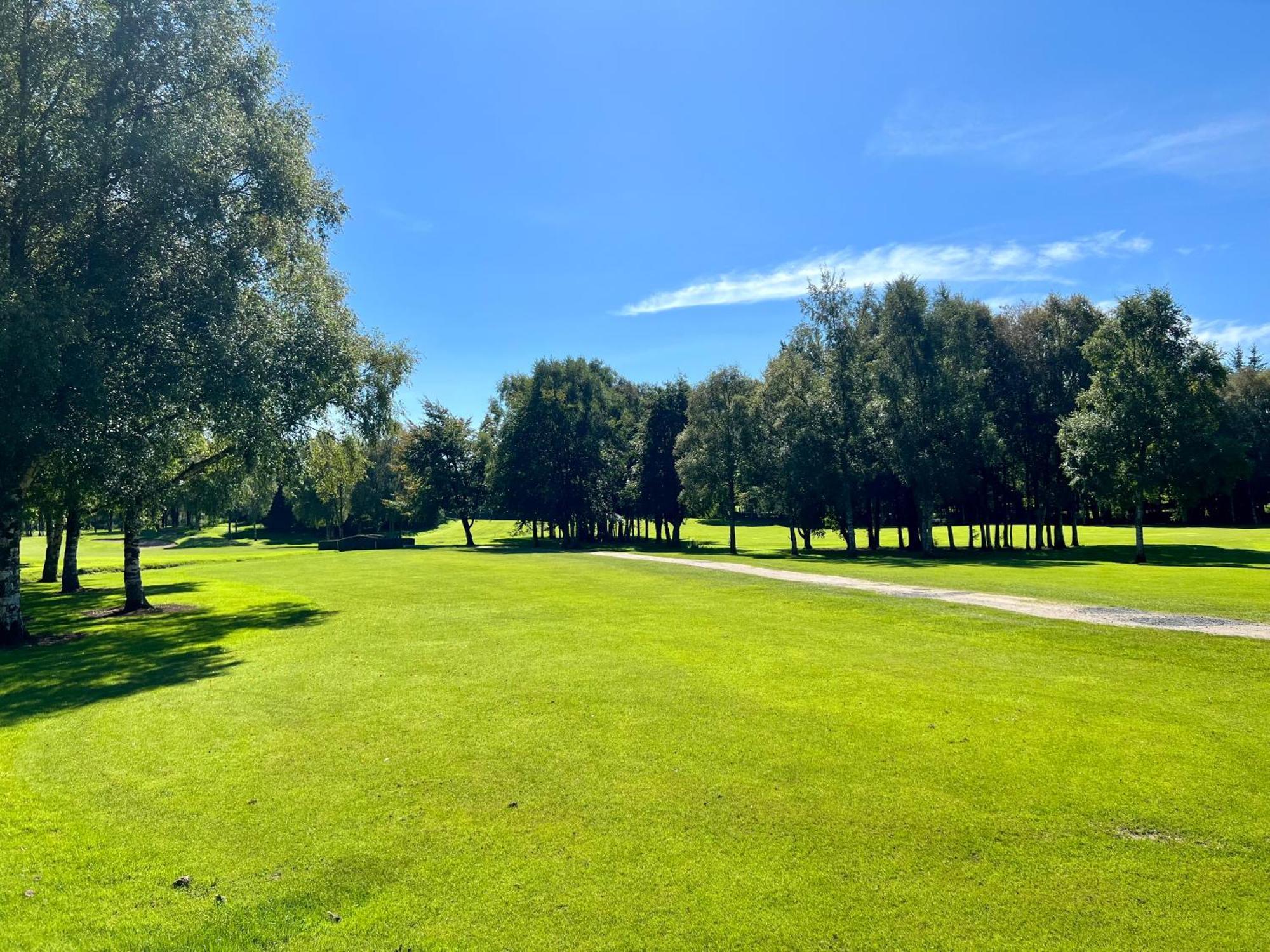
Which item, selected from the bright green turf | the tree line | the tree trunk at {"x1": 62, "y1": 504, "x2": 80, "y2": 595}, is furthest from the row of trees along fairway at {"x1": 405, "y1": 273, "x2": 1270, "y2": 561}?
the tree trunk at {"x1": 62, "y1": 504, "x2": 80, "y2": 595}

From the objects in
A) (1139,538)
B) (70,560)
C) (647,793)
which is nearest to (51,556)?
(70,560)

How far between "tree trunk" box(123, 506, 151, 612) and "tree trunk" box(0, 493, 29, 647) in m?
4.82

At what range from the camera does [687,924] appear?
4684 millimetres

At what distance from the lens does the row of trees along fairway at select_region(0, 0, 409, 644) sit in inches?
587

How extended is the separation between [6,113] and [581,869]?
20019 mm

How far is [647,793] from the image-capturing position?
670 centimetres

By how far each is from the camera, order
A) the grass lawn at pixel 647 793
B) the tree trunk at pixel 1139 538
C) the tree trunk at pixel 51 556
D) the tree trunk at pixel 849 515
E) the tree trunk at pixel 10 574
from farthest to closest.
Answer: the tree trunk at pixel 849 515 → the tree trunk at pixel 1139 538 → the tree trunk at pixel 51 556 → the tree trunk at pixel 10 574 → the grass lawn at pixel 647 793

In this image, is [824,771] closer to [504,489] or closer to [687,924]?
[687,924]

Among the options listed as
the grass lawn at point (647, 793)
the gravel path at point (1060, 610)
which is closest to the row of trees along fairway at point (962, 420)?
the gravel path at point (1060, 610)

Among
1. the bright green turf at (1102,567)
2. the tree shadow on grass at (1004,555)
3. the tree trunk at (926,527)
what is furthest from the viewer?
the tree trunk at (926,527)

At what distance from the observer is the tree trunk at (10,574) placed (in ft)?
53.4

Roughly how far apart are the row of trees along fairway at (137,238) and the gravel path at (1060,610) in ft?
61.5

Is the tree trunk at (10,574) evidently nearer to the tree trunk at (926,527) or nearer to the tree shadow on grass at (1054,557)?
the tree shadow on grass at (1054,557)

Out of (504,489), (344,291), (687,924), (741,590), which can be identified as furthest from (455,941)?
(504,489)
